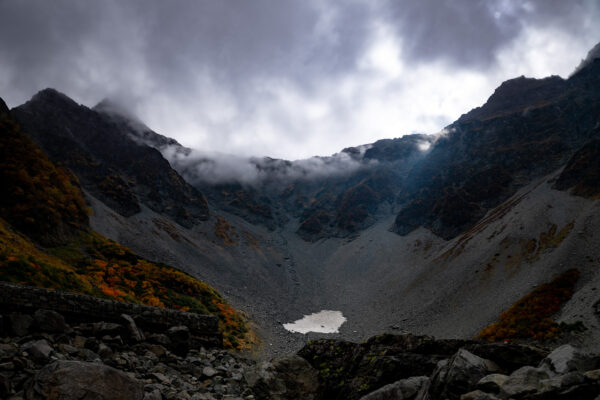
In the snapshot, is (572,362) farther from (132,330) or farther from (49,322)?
(49,322)

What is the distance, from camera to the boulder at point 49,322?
31.4 ft

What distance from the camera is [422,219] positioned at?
12281 centimetres

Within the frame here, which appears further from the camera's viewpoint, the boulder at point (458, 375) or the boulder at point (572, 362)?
the boulder at point (458, 375)

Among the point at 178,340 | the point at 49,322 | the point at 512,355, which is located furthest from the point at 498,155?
the point at 49,322

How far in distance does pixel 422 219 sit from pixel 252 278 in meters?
78.2

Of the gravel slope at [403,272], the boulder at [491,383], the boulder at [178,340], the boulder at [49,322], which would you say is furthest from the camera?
the gravel slope at [403,272]

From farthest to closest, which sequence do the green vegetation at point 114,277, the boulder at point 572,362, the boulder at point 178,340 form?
the green vegetation at point 114,277
the boulder at point 178,340
the boulder at point 572,362

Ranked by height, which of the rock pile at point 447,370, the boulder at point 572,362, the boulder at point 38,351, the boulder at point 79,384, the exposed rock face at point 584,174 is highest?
the exposed rock face at point 584,174

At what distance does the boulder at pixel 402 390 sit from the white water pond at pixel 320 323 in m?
50.8

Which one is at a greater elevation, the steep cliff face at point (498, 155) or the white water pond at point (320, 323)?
the steep cliff face at point (498, 155)

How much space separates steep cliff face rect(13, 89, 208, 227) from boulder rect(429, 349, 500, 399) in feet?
339

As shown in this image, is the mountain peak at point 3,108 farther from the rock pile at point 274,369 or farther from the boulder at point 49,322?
the rock pile at point 274,369

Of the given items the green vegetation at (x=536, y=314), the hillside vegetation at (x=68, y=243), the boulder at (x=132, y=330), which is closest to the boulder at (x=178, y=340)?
the boulder at (x=132, y=330)

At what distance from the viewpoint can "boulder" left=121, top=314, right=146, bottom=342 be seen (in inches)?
455
